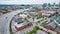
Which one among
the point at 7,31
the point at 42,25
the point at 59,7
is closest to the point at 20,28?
the point at 7,31

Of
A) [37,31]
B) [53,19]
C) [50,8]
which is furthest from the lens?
[50,8]

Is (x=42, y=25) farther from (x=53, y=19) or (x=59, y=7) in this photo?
(x=59, y=7)

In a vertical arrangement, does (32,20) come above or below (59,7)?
below

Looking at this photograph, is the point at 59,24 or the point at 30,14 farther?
the point at 30,14

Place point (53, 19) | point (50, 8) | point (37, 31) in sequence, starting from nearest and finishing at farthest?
point (37, 31)
point (53, 19)
point (50, 8)

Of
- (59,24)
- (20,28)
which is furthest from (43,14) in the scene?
(20,28)

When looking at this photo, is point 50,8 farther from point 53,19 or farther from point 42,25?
point 42,25

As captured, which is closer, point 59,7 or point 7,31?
point 7,31

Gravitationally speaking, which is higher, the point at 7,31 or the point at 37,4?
the point at 37,4

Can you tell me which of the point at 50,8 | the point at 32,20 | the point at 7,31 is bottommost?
the point at 7,31
